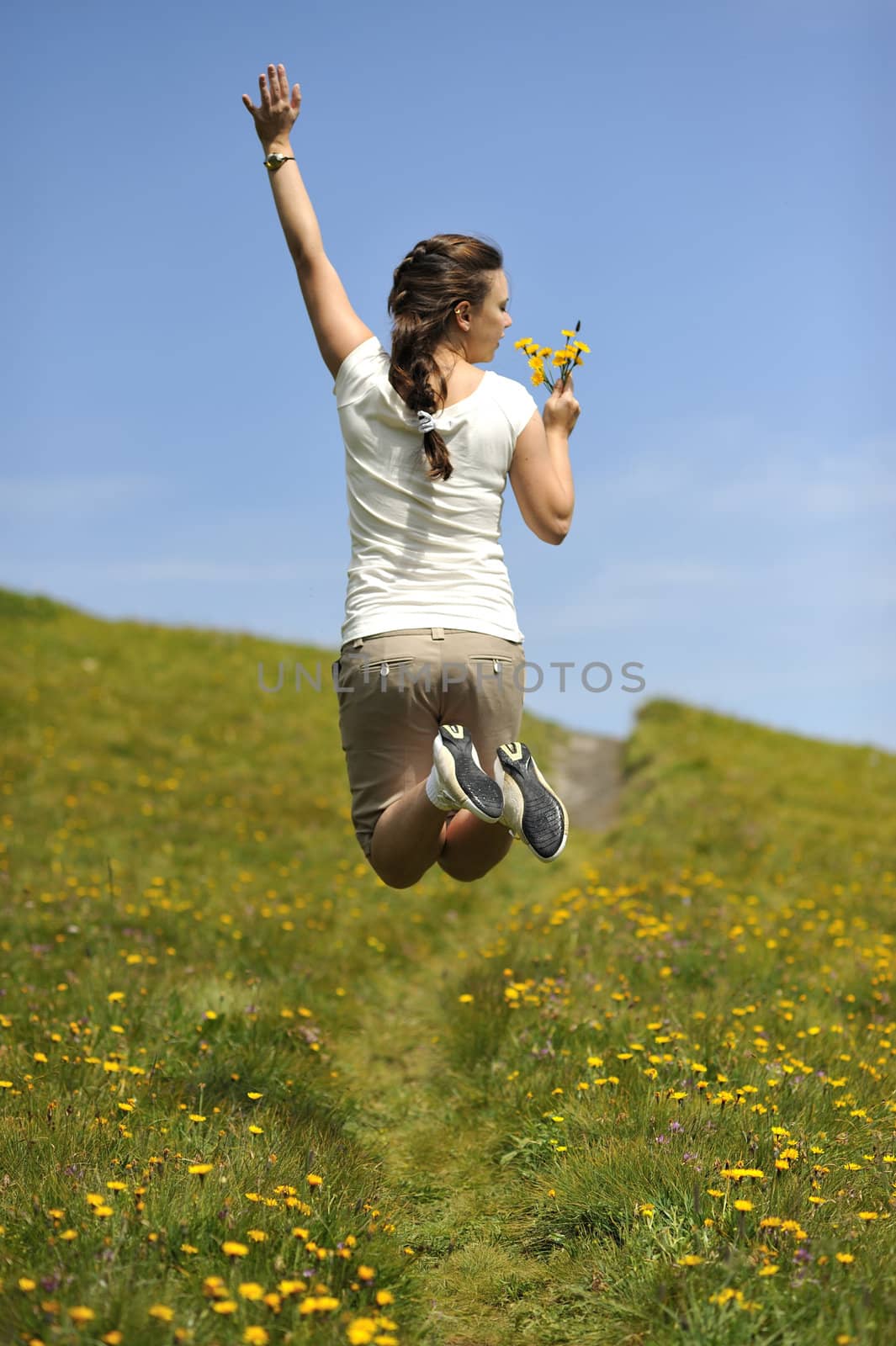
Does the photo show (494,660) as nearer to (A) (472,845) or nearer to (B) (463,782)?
(B) (463,782)

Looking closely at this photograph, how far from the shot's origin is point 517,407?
4.69m

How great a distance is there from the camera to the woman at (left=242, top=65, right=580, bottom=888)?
14.8ft

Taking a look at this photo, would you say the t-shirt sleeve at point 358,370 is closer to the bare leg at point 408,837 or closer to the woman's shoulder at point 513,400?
the woman's shoulder at point 513,400

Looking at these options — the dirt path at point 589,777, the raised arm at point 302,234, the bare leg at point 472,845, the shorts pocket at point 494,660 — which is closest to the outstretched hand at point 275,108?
the raised arm at point 302,234

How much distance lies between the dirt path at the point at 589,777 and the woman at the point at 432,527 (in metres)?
10.3

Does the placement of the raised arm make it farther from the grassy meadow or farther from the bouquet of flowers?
the grassy meadow

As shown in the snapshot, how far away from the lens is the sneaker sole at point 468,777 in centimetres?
426

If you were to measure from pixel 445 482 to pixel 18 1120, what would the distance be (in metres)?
3.24

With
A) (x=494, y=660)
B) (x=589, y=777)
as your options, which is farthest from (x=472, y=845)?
(x=589, y=777)

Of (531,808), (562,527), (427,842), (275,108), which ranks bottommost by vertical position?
(427,842)

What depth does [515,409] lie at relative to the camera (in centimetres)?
468

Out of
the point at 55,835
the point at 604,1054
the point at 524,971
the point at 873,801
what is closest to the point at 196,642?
the point at 55,835

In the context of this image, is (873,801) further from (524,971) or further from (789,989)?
(524,971)

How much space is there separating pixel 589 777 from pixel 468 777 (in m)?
13.8
